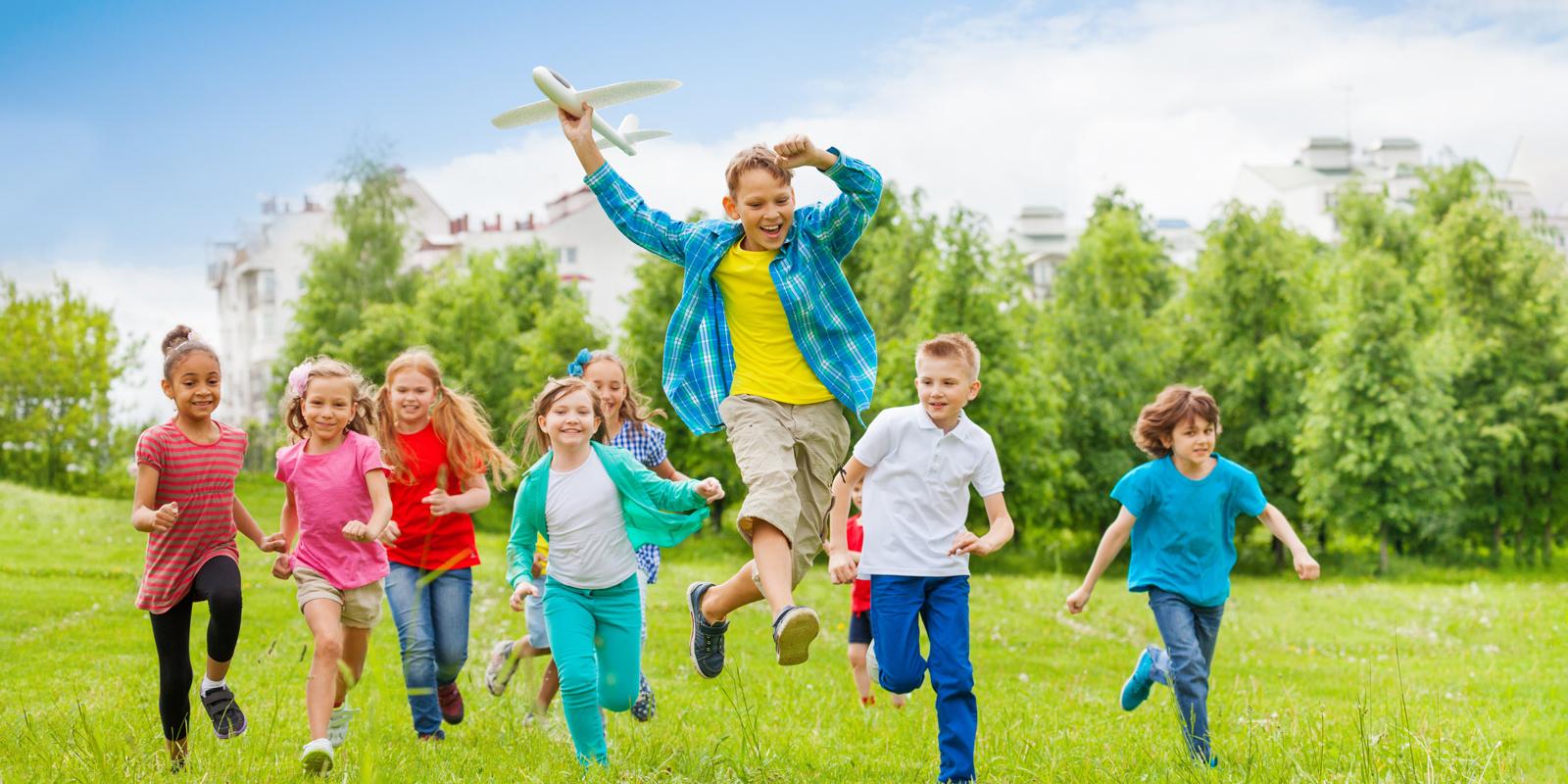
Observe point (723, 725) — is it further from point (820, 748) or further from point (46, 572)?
point (46, 572)

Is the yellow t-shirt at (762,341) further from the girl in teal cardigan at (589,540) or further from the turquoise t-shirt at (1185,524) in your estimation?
the turquoise t-shirt at (1185,524)

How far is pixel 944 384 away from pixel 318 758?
320cm

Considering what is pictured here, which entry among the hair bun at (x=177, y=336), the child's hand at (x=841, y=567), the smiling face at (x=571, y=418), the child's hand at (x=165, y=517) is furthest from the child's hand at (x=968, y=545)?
the hair bun at (x=177, y=336)

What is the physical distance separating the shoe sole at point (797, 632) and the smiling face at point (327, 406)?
2623 mm

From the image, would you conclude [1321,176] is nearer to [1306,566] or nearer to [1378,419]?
[1378,419]

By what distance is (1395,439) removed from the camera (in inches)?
1249

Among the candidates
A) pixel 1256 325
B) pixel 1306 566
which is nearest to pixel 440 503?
pixel 1306 566

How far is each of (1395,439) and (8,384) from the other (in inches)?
1538

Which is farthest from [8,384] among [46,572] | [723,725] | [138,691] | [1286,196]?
[1286,196]

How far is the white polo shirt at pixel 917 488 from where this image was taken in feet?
20.4

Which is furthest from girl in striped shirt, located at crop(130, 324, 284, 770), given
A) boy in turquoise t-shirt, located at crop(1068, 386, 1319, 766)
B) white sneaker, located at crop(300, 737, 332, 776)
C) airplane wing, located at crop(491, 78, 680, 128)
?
boy in turquoise t-shirt, located at crop(1068, 386, 1319, 766)

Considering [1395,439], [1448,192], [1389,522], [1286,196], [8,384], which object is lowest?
[1389,522]

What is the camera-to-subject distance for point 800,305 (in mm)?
6305

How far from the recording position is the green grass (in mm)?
6242
